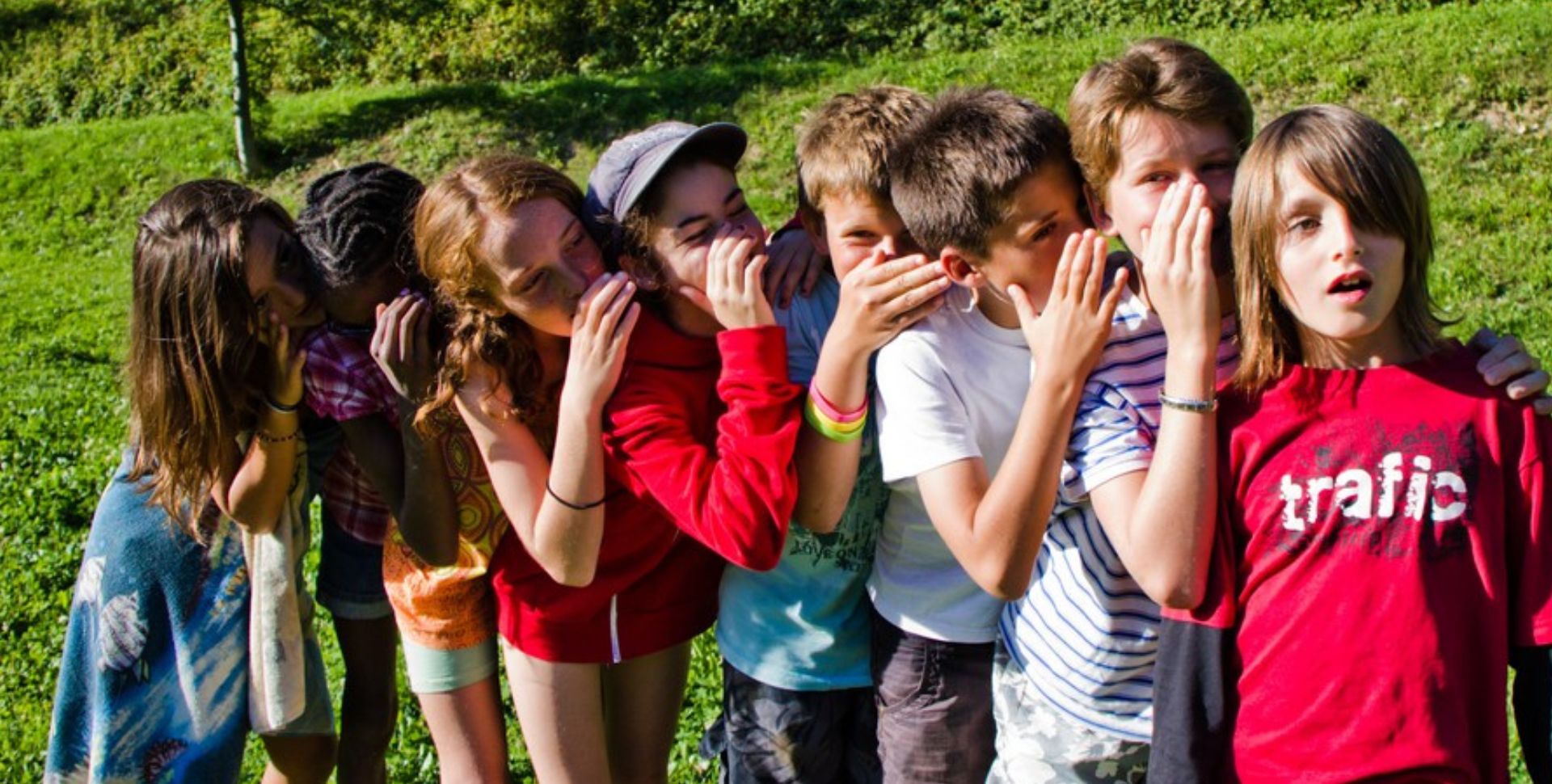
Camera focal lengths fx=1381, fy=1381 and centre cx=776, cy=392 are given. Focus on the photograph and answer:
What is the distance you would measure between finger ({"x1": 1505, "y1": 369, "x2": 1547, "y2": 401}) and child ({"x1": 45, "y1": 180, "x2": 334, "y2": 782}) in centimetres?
224

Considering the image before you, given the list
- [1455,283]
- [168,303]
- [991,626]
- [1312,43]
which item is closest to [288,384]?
[168,303]

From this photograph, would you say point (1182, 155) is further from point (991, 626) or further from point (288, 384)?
point (288, 384)

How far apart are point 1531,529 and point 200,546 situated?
271cm

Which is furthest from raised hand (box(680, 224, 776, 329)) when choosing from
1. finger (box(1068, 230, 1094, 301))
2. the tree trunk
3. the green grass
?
the tree trunk

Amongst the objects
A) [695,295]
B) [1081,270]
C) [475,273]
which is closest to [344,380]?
[475,273]

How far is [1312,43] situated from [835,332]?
9949 mm

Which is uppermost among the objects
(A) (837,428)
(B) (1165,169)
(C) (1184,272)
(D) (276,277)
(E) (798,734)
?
(B) (1165,169)

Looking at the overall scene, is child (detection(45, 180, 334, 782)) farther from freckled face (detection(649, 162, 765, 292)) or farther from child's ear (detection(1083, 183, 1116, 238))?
child's ear (detection(1083, 183, 1116, 238))

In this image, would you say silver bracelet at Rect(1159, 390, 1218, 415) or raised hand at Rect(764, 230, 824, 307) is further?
raised hand at Rect(764, 230, 824, 307)

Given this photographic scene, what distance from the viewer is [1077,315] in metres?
2.15

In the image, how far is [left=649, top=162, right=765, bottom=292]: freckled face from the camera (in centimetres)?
260

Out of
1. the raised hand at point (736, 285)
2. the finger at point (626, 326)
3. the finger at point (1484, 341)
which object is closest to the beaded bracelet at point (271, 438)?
the finger at point (626, 326)

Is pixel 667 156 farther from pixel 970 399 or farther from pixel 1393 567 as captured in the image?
pixel 1393 567

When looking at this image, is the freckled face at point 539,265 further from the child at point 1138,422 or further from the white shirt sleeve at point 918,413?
the child at point 1138,422
